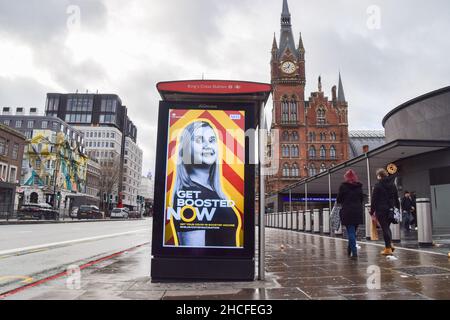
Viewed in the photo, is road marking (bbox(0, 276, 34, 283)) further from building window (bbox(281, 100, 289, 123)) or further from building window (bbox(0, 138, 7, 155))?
building window (bbox(281, 100, 289, 123))

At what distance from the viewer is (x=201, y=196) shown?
5.29 meters

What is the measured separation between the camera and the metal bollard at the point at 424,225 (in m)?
10.5

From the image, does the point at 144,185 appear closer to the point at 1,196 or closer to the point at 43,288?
the point at 1,196

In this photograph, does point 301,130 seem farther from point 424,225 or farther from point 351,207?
point 351,207

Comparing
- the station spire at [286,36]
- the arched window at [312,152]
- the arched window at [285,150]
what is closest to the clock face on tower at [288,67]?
the station spire at [286,36]

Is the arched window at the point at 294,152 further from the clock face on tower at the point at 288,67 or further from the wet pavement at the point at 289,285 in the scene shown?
the wet pavement at the point at 289,285

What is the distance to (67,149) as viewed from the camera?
248ft

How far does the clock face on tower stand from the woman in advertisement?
82017mm

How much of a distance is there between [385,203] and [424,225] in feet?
11.5

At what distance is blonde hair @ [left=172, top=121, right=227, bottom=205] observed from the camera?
17.4ft

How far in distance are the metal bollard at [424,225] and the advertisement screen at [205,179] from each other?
7.77 m

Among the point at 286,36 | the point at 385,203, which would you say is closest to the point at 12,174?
the point at 385,203

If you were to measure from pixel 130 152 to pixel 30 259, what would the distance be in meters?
113

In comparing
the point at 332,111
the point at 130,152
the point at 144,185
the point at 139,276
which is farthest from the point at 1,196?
the point at 144,185
